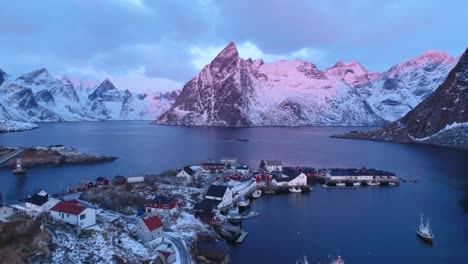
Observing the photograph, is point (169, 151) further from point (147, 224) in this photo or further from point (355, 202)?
point (147, 224)

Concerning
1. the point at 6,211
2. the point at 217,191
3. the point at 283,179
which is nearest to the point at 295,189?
the point at 283,179

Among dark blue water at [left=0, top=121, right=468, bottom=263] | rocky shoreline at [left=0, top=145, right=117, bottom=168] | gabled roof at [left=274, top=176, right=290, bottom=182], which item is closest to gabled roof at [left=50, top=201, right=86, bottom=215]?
dark blue water at [left=0, top=121, right=468, bottom=263]

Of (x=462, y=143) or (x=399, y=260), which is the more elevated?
(x=462, y=143)

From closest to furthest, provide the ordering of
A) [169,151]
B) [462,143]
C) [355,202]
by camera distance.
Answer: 1. [355,202]
2. [169,151]
3. [462,143]

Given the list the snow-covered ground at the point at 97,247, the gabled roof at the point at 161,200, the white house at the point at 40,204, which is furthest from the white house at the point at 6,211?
the gabled roof at the point at 161,200

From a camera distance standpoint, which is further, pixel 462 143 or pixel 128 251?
pixel 462 143

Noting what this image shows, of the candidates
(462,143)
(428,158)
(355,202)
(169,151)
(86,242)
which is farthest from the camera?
(462,143)

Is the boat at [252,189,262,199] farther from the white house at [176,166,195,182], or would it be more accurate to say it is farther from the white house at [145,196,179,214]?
the white house at [145,196,179,214]

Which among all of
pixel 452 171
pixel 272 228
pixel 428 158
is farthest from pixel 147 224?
pixel 428 158
